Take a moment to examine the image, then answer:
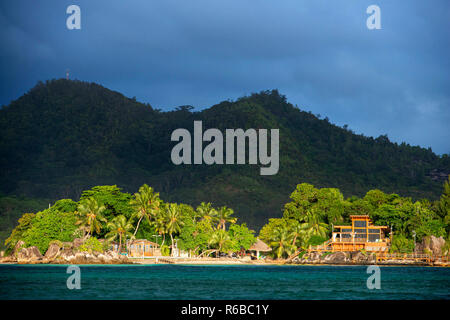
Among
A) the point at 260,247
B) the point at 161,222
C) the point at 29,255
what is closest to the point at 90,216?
the point at 29,255

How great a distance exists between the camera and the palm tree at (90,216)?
95.7 meters

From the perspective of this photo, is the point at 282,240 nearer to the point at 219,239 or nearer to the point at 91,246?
the point at 219,239

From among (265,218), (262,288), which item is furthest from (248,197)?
(262,288)

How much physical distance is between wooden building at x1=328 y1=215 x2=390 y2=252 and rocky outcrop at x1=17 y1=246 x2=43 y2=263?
164 ft

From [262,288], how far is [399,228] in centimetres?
5196

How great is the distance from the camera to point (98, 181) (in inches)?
7756

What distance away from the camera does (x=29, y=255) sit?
9488 centimetres

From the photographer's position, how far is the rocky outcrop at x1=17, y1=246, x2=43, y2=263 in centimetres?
9450

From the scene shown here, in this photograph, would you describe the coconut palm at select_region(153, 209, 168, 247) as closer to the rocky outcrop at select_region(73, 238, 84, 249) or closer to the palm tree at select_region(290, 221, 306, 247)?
the rocky outcrop at select_region(73, 238, 84, 249)

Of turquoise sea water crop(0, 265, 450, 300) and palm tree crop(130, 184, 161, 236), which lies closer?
turquoise sea water crop(0, 265, 450, 300)

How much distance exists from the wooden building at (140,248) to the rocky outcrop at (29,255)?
15410 millimetres

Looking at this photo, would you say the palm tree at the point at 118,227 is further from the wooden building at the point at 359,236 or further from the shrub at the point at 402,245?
the shrub at the point at 402,245

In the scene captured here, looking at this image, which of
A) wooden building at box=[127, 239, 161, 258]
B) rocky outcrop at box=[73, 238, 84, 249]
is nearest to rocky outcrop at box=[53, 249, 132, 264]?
rocky outcrop at box=[73, 238, 84, 249]
